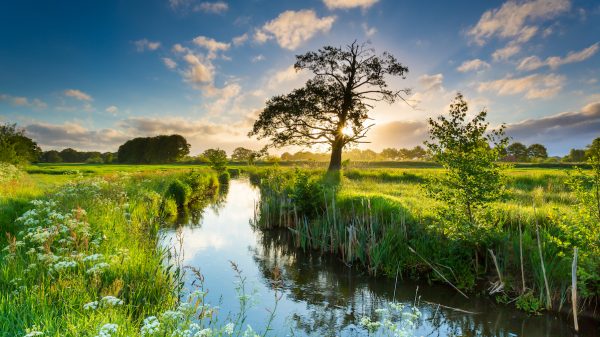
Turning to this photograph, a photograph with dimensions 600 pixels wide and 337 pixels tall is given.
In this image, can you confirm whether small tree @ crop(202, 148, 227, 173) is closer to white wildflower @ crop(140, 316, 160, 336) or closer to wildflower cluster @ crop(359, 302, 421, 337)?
wildflower cluster @ crop(359, 302, 421, 337)

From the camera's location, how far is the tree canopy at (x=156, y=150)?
112 m

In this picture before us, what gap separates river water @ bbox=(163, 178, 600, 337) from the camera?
730cm

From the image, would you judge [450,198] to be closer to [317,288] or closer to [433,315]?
[433,315]

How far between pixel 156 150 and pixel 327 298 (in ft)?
373

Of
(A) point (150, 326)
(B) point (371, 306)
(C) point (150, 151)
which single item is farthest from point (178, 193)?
(C) point (150, 151)

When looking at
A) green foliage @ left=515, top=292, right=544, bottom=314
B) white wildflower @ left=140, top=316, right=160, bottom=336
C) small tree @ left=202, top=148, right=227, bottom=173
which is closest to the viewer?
white wildflower @ left=140, top=316, right=160, bottom=336

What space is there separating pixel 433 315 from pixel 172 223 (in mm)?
14426

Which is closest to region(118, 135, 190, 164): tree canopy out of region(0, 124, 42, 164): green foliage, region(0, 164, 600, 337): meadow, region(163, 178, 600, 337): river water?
region(0, 124, 42, 164): green foliage

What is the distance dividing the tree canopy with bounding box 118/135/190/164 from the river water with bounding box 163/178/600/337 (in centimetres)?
10474

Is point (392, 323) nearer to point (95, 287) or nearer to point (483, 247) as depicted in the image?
point (483, 247)

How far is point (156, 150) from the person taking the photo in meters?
112

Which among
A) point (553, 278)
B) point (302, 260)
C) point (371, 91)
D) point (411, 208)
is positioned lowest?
point (302, 260)

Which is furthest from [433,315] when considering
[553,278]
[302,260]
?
[302,260]

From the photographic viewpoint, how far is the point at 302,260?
12594 mm
